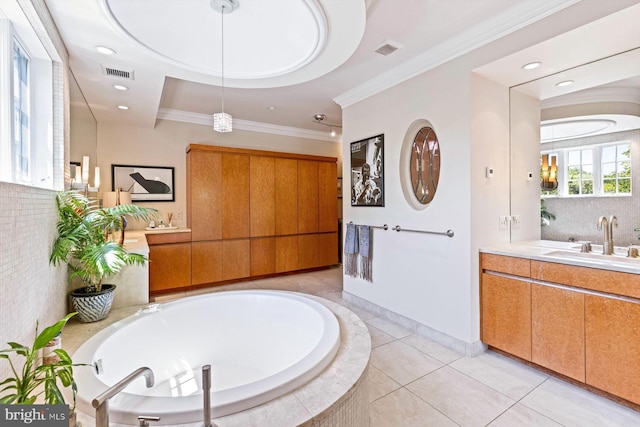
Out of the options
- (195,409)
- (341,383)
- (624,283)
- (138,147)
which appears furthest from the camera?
(138,147)

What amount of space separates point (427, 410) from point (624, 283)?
1.41 meters

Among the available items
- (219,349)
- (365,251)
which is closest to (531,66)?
(365,251)

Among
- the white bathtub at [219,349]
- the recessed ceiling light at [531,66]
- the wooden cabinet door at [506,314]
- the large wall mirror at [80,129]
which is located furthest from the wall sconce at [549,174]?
the large wall mirror at [80,129]

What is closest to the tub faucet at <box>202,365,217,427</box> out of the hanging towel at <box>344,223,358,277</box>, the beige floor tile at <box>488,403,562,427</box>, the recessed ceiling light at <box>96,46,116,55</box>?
the beige floor tile at <box>488,403,562,427</box>

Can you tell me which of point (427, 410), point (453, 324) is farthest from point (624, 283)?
point (427, 410)

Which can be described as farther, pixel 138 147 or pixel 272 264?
pixel 272 264

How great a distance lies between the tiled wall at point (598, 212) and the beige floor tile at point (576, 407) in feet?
3.64

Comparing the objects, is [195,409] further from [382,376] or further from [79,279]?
[79,279]

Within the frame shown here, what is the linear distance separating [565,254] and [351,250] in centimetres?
203

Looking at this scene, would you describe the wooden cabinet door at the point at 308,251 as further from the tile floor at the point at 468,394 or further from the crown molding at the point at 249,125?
the tile floor at the point at 468,394

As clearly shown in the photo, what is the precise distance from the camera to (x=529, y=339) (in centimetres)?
217

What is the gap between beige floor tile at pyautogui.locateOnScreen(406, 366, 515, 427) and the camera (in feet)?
5.72

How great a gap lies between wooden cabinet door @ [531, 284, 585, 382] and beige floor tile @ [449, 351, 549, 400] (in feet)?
0.42

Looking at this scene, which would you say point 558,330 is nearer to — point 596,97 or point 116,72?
point 596,97
